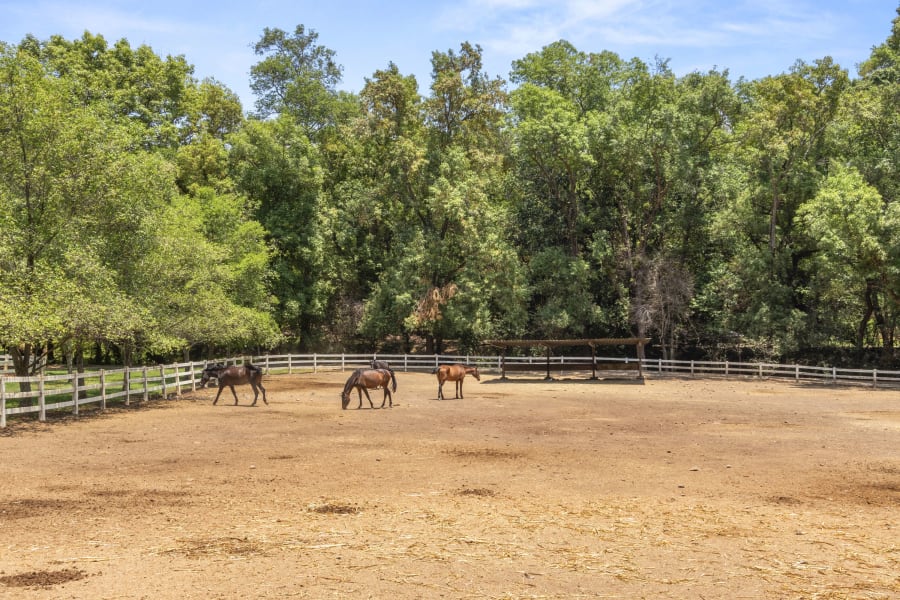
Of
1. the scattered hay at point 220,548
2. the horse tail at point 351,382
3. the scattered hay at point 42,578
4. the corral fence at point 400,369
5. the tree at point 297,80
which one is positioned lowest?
the corral fence at point 400,369

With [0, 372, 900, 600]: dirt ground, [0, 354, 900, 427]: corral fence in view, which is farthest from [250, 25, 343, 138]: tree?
[0, 372, 900, 600]: dirt ground

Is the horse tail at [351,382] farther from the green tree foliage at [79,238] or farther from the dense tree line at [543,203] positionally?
the dense tree line at [543,203]

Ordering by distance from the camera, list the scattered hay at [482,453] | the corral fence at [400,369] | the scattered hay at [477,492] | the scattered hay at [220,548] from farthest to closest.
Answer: the corral fence at [400,369] → the scattered hay at [482,453] → the scattered hay at [477,492] → the scattered hay at [220,548]

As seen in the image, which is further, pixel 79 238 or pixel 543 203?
pixel 543 203

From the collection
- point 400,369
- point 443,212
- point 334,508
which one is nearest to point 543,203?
point 443,212

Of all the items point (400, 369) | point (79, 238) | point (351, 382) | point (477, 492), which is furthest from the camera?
point (400, 369)

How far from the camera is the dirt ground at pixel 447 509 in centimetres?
630

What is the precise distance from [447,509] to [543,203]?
3645 centimetres

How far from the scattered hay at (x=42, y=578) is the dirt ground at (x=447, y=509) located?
27 mm

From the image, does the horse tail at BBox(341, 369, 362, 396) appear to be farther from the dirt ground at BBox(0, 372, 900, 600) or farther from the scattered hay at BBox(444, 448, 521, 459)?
the scattered hay at BBox(444, 448, 521, 459)

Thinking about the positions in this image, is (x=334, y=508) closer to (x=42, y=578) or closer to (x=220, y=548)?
(x=220, y=548)

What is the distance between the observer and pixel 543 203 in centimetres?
4381

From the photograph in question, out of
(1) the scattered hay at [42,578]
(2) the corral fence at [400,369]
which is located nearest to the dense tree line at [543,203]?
(2) the corral fence at [400,369]

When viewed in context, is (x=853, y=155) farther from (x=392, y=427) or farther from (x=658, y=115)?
(x=392, y=427)
